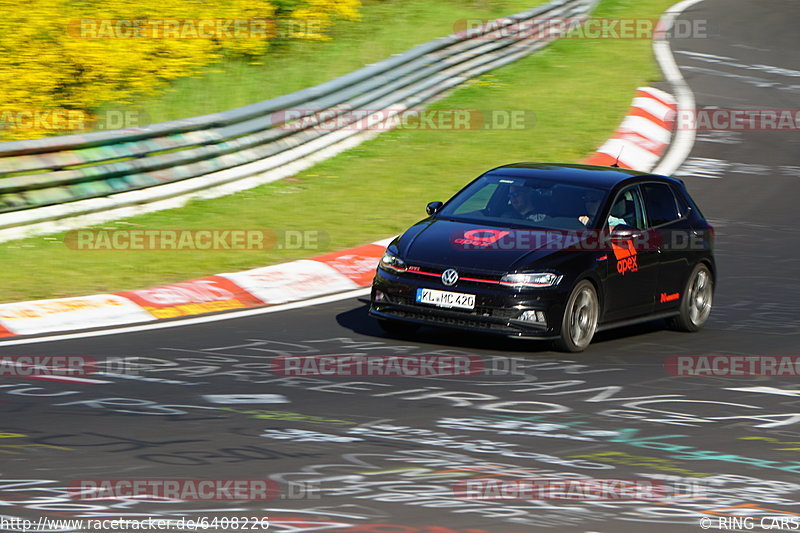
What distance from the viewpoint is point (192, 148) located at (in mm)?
15641

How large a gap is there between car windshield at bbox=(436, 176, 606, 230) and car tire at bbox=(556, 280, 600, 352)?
673mm

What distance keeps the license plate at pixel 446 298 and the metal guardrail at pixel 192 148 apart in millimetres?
5106

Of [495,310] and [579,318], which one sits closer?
[495,310]

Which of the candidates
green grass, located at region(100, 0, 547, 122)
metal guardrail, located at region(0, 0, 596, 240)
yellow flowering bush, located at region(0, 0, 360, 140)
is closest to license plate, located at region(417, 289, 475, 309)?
metal guardrail, located at region(0, 0, 596, 240)

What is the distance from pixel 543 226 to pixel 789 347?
7.63 feet

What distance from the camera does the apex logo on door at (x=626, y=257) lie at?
1077cm

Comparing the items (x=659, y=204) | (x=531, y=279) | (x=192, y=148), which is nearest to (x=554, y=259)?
(x=531, y=279)

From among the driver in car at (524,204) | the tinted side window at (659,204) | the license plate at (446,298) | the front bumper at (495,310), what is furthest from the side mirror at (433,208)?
the tinted side window at (659,204)

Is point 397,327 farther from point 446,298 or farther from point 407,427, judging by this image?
point 407,427

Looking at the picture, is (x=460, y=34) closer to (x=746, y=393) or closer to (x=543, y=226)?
(x=543, y=226)

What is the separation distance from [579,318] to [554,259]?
56 centimetres

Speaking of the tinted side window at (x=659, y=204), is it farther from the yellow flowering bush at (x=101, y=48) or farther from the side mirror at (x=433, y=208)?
the yellow flowering bush at (x=101, y=48)

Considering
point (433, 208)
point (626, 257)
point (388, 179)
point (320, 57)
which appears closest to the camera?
point (626, 257)

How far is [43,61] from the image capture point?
58.6 ft
